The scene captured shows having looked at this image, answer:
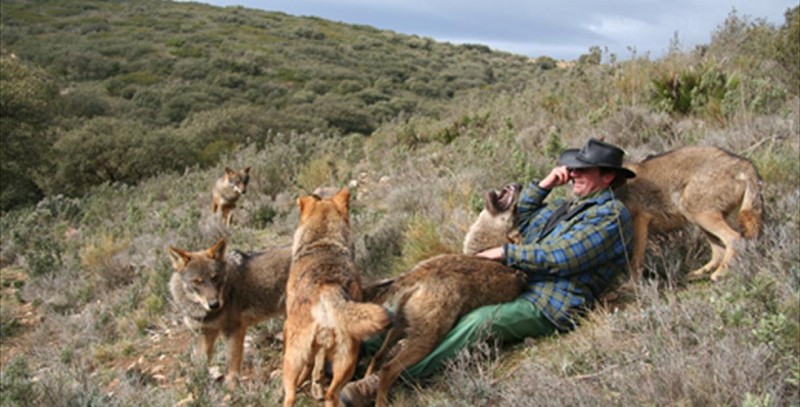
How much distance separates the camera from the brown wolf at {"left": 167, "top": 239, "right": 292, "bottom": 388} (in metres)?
5.21

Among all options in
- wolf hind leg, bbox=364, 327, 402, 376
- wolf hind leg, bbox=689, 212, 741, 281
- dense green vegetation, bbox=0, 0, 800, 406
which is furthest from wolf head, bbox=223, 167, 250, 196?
wolf hind leg, bbox=689, 212, 741, 281

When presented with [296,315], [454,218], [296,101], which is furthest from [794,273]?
[296,101]

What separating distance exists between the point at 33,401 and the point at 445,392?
10.8ft

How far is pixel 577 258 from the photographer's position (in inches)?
172

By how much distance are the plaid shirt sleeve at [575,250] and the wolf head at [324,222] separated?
4.03 feet

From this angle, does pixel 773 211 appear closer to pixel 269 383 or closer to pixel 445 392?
pixel 445 392

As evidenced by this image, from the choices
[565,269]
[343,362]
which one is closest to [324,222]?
[343,362]

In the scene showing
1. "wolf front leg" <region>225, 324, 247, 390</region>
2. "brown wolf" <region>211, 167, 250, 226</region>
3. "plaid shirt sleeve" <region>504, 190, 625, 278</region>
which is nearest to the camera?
"plaid shirt sleeve" <region>504, 190, 625, 278</region>

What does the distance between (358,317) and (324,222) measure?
125 centimetres

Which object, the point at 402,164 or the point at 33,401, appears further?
the point at 402,164

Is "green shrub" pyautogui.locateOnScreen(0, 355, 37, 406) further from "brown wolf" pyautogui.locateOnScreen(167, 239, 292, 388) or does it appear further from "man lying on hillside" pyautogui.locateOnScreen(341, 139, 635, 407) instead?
"man lying on hillside" pyautogui.locateOnScreen(341, 139, 635, 407)

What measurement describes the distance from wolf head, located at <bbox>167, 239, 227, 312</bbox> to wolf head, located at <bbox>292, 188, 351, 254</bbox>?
3.49 feet

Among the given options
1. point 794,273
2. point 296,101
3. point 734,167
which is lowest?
point 296,101

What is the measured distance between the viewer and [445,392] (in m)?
3.91
